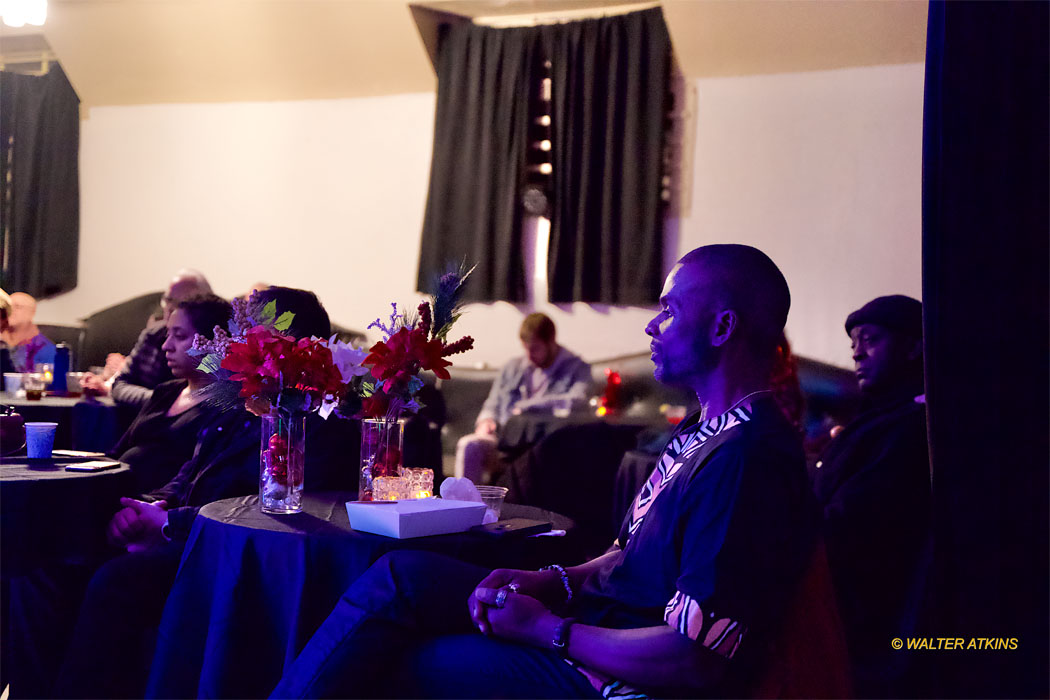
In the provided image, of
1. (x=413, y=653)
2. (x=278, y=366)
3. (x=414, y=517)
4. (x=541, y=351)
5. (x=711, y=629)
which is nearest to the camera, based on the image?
(x=711, y=629)

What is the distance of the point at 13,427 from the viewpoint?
2539 millimetres

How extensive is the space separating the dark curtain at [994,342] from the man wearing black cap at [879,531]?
541 mm

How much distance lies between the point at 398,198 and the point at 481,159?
742mm

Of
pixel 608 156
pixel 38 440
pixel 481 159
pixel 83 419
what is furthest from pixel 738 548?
pixel 481 159

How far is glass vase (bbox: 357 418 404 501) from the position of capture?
2.13 meters

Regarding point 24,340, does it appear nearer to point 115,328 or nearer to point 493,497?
point 115,328

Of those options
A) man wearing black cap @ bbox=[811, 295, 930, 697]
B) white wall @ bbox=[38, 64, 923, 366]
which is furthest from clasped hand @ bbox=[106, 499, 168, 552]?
white wall @ bbox=[38, 64, 923, 366]

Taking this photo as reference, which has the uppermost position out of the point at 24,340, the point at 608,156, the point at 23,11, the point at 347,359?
the point at 23,11

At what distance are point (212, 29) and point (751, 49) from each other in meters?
3.61

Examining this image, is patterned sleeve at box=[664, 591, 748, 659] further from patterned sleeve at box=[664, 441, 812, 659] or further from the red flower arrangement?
the red flower arrangement

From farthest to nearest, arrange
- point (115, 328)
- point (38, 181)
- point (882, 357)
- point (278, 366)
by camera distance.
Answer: point (38, 181) < point (115, 328) < point (882, 357) < point (278, 366)

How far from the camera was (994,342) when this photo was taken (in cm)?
149

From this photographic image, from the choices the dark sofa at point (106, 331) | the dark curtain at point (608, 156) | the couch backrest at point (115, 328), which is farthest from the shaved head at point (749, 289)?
the couch backrest at point (115, 328)

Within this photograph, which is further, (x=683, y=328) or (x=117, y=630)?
(x=117, y=630)
